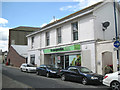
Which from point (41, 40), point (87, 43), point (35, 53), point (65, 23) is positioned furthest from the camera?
point (35, 53)

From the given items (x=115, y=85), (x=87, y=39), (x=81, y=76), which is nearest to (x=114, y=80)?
(x=115, y=85)

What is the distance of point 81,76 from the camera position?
1134 cm

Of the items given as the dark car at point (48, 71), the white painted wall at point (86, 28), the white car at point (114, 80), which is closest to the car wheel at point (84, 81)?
the white car at point (114, 80)

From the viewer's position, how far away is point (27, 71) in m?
21.0

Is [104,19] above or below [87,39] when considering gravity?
above

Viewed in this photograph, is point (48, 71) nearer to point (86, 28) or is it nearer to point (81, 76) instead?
point (81, 76)

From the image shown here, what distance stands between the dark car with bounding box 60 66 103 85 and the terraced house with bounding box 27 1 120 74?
307 centimetres

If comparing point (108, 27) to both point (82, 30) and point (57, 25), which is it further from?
point (57, 25)

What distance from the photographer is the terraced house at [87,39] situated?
589 inches

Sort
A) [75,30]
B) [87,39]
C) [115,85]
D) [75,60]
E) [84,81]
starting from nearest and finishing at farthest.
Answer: [115,85] < [84,81] < [87,39] < [75,60] < [75,30]

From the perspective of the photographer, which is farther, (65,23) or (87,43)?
(65,23)

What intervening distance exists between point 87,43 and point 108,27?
3211 millimetres

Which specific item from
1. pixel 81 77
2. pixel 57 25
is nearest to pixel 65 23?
pixel 57 25

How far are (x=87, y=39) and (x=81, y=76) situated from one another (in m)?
5.89
